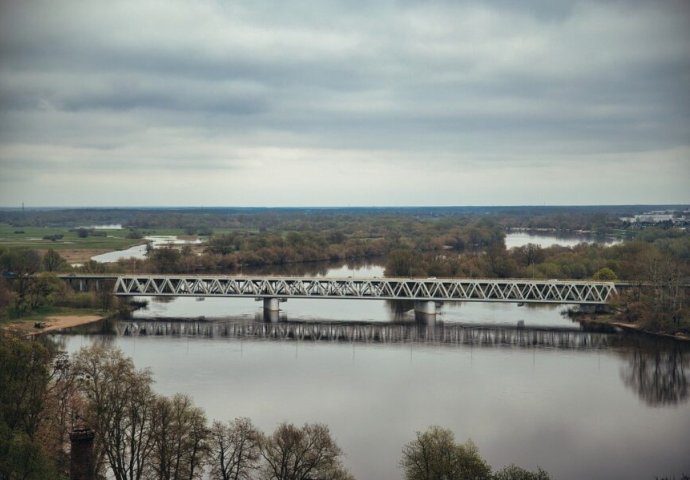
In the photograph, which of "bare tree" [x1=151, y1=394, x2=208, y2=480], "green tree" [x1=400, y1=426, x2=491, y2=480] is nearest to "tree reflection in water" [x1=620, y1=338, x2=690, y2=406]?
"green tree" [x1=400, y1=426, x2=491, y2=480]

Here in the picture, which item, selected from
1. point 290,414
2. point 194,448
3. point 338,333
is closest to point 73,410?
point 194,448

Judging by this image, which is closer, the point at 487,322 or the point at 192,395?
the point at 192,395

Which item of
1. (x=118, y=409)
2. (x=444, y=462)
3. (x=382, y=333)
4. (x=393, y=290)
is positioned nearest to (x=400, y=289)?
(x=393, y=290)

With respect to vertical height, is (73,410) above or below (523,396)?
above

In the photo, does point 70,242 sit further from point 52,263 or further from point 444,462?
point 444,462

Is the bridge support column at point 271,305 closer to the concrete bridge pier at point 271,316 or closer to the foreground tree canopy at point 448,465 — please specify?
the concrete bridge pier at point 271,316

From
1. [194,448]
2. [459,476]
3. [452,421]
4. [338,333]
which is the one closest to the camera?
[459,476]

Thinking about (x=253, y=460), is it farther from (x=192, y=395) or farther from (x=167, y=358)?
(x=167, y=358)
